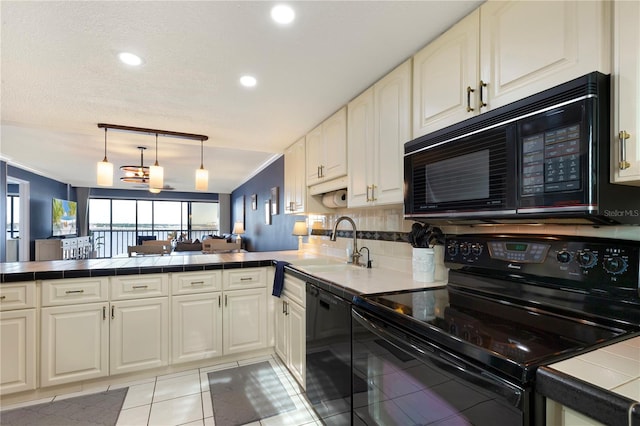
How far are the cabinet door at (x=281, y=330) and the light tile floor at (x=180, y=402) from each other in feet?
0.47

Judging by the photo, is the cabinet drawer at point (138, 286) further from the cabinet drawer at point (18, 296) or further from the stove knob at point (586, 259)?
the stove knob at point (586, 259)

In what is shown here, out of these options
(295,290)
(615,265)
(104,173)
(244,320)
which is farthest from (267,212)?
(615,265)

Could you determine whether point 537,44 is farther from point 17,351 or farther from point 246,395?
point 17,351

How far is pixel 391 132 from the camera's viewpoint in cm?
177

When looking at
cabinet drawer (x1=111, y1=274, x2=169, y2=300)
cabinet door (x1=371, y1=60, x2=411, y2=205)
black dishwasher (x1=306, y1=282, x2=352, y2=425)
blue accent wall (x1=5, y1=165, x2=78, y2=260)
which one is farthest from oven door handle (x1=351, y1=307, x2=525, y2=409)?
blue accent wall (x1=5, y1=165, x2=78, y2=260)

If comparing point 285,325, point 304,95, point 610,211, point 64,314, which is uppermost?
point 304,95

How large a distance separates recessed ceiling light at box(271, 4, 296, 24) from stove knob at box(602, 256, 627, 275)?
1541mm

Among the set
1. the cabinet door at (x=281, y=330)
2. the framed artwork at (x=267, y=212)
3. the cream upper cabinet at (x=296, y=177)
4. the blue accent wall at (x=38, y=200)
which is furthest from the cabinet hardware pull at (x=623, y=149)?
the blue accent wall at (x=38, y=200)

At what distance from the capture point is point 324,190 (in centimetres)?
268

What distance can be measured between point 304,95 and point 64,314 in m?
2.35

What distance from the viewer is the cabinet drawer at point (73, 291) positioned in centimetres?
214

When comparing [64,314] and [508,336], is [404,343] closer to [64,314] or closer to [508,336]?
[508,336]

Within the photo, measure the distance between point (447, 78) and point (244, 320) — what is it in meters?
2.41

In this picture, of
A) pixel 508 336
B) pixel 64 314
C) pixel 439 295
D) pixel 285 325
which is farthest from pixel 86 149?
pixel 508 336
